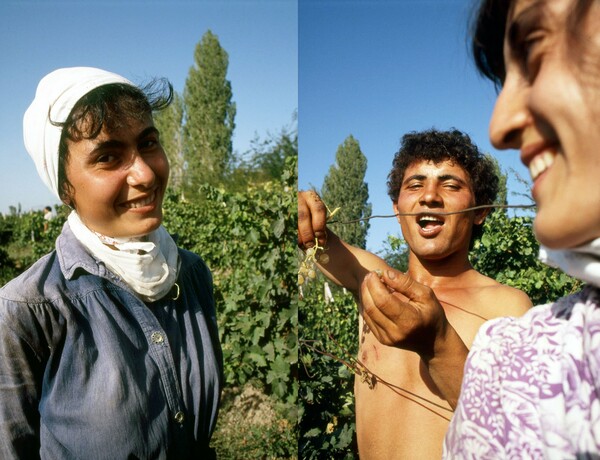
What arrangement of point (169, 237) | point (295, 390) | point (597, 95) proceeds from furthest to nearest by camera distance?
1. point (295, 390)
2. point (169, 237)
3. point (597, 95)

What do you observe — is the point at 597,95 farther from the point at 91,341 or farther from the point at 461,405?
the point at 91,341

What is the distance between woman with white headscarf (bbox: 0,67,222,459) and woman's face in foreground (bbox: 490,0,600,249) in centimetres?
81

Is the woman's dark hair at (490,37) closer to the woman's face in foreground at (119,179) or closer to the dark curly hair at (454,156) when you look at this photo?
the dark curly hair at (454,156)

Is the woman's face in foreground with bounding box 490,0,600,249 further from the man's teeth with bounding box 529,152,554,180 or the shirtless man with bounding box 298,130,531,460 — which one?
the shirtless man with bounding box 298,130,531,460

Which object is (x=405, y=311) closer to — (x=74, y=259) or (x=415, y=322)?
(x=415, y=322)

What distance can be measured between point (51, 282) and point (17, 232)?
1203cm

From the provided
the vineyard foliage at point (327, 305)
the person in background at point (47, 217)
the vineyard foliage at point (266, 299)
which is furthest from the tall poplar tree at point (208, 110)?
the vineyard foliage at point (327, 305)

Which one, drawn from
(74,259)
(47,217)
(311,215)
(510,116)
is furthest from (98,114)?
(47,217)

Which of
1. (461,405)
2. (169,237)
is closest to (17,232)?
(169,237)

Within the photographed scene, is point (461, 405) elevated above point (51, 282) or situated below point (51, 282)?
below

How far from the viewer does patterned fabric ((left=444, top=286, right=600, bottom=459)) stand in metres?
0.60

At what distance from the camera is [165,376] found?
1.21 meters

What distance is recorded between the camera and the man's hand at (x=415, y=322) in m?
0.93

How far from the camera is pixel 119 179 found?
1184mm
